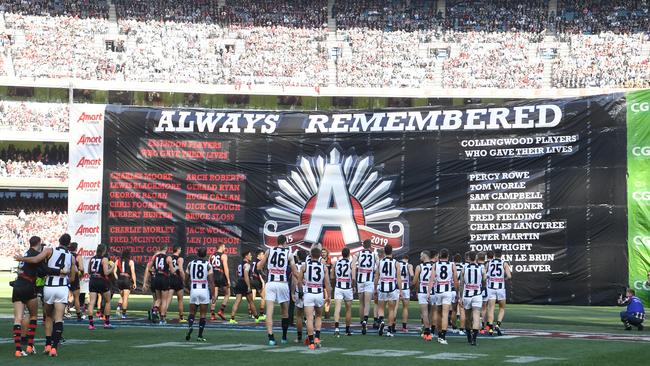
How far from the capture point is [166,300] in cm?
2322

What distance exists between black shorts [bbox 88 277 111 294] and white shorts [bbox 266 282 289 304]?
227 inches

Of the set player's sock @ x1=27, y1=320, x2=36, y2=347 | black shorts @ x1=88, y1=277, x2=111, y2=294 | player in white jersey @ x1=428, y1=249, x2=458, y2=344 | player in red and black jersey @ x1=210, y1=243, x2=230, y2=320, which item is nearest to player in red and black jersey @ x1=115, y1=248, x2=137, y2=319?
black shorts @ x1=88, y1=277, x2=111, y2=294

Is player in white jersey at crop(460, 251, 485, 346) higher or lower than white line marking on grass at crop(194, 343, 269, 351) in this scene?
higher

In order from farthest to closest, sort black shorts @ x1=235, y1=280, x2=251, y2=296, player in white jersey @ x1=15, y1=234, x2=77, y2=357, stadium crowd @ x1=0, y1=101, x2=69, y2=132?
stadium crowd @ x1=0, y1=101, x2=69, y2=132
black shorts @ x1=235, y1=280, x2=251, y2=296
player in white jersey @ x1=15, y1=234, x2=77, y2=357

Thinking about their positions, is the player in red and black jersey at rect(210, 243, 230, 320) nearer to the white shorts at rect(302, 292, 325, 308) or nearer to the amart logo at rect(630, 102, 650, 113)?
the white shorts at rect(302, 292, 325, 308)

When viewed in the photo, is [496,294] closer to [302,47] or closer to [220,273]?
[220,273]

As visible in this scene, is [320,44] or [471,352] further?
[320,44]

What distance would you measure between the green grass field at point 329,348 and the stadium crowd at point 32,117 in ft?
116

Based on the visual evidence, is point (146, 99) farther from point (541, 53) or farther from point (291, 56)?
point (541, 53)

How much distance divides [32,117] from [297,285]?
139 feet

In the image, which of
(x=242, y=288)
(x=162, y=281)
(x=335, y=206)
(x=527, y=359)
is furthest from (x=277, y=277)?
(x=335, y=206)

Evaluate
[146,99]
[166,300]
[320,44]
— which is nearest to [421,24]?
[320,44]

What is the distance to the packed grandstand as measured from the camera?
188 ft

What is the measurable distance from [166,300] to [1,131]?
120 ft
